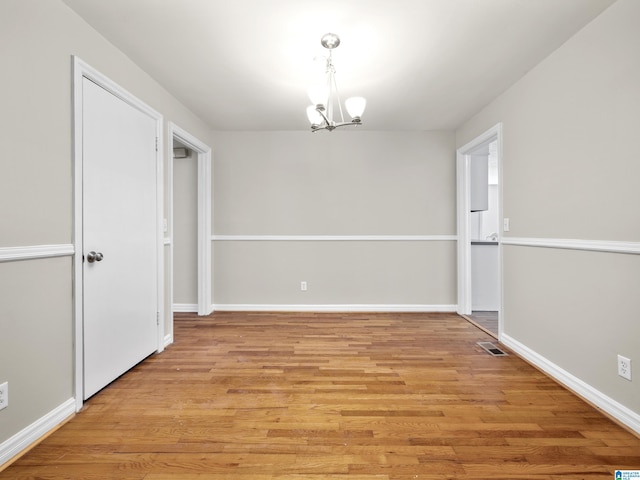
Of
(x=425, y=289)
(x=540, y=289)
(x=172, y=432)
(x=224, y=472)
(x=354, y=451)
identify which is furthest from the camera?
(x=425, y=289)

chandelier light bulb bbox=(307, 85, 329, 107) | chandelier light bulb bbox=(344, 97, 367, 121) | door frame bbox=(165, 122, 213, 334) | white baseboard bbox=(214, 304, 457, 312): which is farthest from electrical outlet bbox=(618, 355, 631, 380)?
door frame bbox=(165, 122, 213, 334)

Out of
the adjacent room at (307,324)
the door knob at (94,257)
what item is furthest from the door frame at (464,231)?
the door knob at (94,257)

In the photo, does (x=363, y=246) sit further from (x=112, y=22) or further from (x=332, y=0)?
(x=112, y=22)

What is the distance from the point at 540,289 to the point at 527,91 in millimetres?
1670

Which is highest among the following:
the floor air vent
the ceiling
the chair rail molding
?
the ceiling

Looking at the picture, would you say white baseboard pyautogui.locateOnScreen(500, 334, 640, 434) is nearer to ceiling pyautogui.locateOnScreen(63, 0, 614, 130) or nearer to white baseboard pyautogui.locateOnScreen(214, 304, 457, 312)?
white baseboard pyautogui.locateOnScreen(214, 304, 457, 312)

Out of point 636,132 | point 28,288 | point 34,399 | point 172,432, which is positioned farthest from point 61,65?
point 636,132

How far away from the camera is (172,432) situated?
1.67m

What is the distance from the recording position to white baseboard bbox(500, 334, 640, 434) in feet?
5.60

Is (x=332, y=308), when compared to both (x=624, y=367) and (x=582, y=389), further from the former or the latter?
(x=624, y=367)

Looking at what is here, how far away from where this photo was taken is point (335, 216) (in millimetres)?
4133

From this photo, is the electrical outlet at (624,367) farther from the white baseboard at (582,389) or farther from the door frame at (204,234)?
the door frame at (204,234)

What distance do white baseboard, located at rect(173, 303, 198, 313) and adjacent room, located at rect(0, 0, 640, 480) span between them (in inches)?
37.3

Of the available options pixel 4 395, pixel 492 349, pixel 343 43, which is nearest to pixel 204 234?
pixel 4 395
